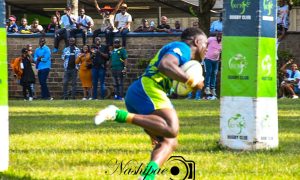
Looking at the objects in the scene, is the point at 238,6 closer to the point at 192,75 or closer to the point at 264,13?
the point at 264,13

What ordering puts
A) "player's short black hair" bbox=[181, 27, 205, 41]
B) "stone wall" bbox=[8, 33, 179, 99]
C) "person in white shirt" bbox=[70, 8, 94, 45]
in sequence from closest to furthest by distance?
"player's short black hair" bbox=[181, 27, 205, 41] < "person in white shirt" bbox=[70, 8, 94, 45] < "stone wall" bbox=[8, 33, 179, 99]

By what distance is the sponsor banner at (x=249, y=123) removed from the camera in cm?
1348

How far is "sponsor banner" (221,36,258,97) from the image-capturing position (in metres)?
13.5

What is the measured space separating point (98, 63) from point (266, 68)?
20776 millimetres

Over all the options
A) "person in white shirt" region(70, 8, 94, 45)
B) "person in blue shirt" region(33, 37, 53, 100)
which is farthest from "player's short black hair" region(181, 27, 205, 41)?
"person in white shirt" region(70, 8, 94, 45)

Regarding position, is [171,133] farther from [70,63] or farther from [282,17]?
[70,63]

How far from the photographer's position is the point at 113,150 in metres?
13.4

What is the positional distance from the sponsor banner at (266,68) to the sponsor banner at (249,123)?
5.1 inches

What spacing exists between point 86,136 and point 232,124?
132 inches

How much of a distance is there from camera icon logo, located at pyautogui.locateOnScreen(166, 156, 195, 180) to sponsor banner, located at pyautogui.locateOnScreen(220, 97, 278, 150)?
1.66 metres

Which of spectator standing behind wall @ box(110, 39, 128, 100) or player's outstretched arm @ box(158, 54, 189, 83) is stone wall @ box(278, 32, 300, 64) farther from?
player's outstretched arm @ box(158, 54, 189, 83)

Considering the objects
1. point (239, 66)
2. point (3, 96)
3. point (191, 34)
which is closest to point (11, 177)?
point (3, 96)

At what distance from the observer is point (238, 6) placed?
44.5 ft

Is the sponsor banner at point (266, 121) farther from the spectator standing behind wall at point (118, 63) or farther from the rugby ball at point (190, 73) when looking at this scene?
the spectator standing behind wall at point (118, 63)
